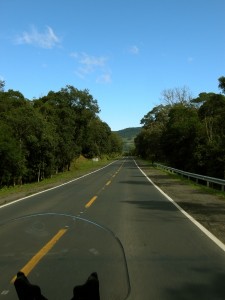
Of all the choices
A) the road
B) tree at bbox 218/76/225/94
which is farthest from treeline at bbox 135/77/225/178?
the road

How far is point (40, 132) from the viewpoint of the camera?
46531mm

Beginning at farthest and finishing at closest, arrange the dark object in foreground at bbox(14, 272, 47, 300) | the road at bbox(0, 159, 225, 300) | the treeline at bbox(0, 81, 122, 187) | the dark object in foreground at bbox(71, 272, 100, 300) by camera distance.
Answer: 1. the treeline at bbox(0, 81, 122, 187)
2. the road at bbox(0, 159, 225, 300)
3. the dark object in foreground at bbox(14, 272, 47, 300)
4. the dark object in foreground at bbox(71, 272, 100, 300)

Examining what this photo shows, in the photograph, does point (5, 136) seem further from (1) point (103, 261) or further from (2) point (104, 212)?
(1) point (103, 261)

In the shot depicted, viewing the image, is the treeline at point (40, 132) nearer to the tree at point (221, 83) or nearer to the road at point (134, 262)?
the tree at point (221, 83)

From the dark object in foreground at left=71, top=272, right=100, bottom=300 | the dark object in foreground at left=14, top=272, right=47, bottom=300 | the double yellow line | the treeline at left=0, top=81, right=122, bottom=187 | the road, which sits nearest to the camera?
the dark object in foreground at left=71, top=272, right=100, bottom=300

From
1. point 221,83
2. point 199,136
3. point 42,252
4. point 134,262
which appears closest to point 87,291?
point 42,252

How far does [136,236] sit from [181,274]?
3305mm

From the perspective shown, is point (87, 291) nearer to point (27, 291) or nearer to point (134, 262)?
point (27, 291)

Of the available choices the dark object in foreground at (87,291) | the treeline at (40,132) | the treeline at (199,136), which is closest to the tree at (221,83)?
the treeline at (199,136)

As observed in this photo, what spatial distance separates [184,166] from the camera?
65562mm

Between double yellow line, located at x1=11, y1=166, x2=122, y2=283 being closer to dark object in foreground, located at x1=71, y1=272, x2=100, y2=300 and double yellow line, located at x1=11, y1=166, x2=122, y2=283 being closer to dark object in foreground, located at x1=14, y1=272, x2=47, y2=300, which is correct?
dark object in foreground, located at x1=14, y1=272, x2=47, y2=300

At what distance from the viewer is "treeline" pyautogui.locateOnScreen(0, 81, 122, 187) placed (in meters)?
41.3

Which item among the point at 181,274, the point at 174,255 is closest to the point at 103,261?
the point at 181,274

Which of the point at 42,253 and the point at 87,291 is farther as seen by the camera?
the point at 42,253
